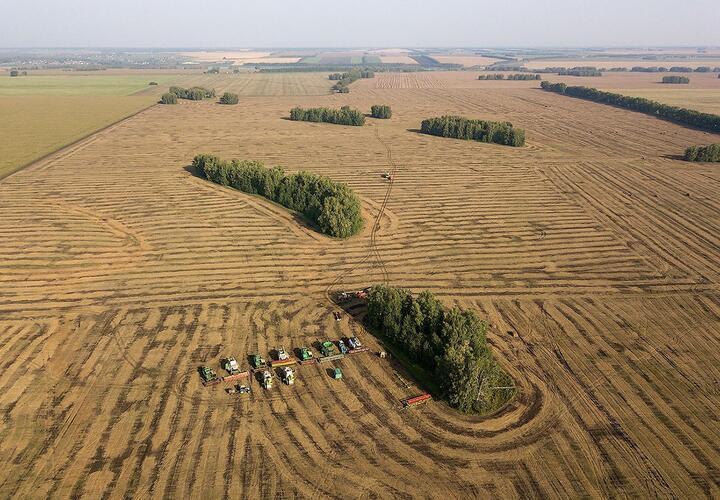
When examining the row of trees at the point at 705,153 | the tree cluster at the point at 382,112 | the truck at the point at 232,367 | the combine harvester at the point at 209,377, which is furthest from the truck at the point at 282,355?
the tree cluster at the point at 382,112

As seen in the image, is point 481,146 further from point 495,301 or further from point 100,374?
point 100,374

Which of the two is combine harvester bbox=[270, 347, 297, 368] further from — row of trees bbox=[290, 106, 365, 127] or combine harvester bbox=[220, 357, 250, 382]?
row of trees bbox=[290, 106, 365, 127]

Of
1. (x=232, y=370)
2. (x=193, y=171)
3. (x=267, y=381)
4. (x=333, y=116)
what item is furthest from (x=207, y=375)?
(x=333, y=116)

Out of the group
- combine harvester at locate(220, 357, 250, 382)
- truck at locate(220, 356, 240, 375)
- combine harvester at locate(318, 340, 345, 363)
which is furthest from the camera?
combine harvester at locate(318, 340, 345, 363)

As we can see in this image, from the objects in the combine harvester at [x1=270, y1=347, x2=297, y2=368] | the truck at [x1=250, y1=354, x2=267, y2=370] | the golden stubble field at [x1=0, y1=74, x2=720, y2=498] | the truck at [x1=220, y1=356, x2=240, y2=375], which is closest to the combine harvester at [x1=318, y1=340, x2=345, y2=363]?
the golden stubble field at [x1=0, y1=74, x2=720, y2=498]

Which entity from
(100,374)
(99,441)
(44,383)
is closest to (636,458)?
(99,441)
